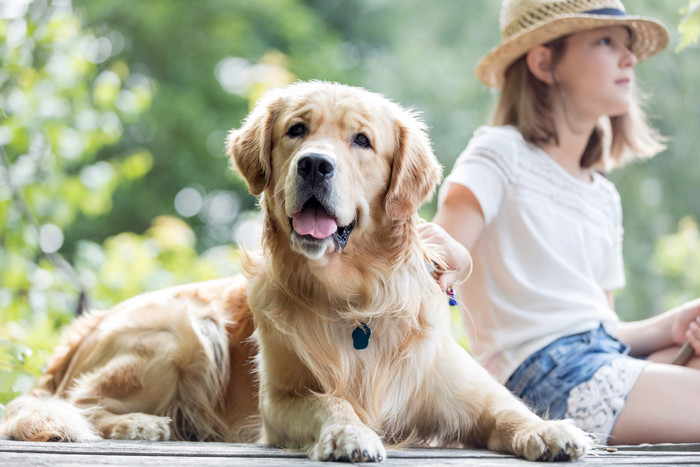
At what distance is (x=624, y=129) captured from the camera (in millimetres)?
3252

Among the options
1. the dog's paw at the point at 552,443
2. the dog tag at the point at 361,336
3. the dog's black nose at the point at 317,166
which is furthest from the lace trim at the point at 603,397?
the dog's black nose at the point at 317,166

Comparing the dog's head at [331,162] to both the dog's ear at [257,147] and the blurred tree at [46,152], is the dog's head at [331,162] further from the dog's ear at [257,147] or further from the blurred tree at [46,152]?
the blurred tree at [46,152]

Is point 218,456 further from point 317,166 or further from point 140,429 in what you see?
point 317,166

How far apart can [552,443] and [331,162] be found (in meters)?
0.94

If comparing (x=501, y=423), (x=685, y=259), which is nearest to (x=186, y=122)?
(x=685, y=259)

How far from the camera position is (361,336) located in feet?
7.02

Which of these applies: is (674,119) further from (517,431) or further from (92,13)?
(92,13)

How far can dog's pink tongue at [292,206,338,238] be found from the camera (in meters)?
2.04

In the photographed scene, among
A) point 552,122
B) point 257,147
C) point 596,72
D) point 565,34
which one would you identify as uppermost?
point 565,34

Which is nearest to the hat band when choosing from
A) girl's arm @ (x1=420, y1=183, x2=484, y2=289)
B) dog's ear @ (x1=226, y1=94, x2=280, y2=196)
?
girl's arm @ (x1=420, y1=183, x2=484, y2=289)

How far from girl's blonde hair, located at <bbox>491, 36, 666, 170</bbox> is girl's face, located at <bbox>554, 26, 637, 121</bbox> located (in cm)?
7

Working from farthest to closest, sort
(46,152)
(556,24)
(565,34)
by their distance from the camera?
(46,152)
(565,34)
(556,24)

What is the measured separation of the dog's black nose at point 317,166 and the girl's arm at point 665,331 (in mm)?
1550

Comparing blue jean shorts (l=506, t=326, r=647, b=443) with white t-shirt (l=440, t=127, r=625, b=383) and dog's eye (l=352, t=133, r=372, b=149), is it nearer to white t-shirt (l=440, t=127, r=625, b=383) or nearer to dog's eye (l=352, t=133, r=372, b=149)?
white t-shirt (l=440, t=127, r=625, b=383)
